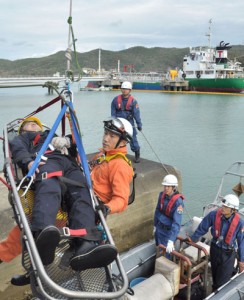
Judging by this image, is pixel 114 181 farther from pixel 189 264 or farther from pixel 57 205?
pixel 189 264

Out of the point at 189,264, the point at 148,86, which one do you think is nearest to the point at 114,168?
the point at 189,264

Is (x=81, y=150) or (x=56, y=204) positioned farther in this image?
(x=81, y=150)

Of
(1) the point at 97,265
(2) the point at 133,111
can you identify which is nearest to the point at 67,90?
(1) the point at 97,265

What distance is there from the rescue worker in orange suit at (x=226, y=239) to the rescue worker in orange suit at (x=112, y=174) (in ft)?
6.69

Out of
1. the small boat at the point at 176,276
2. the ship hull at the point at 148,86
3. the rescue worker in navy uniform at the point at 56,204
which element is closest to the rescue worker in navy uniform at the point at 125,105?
the small boat at the point at 176,276

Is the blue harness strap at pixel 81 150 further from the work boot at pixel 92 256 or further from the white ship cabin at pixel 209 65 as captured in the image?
the white ship cabin at pixel 209 65

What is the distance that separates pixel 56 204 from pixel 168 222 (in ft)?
9.27

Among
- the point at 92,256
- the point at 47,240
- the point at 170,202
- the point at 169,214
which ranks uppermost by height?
the point at 47,240

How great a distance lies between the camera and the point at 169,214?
4.99 metres

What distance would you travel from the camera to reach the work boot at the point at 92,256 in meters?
2.34

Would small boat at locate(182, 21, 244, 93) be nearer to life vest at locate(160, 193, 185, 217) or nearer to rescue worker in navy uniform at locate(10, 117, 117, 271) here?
life vest at locate(160, 193, 185, 217)

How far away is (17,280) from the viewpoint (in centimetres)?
287

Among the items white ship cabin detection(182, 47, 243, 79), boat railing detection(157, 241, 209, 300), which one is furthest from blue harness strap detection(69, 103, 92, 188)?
white ship cabin detection(182, 47, 243, 79)

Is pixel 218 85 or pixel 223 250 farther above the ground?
pixel 218 85
